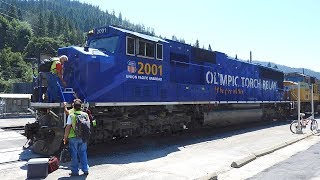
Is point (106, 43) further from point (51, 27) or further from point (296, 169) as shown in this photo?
point (51, 27)

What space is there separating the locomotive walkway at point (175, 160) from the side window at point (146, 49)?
3.11 meters

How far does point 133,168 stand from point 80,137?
1.66m

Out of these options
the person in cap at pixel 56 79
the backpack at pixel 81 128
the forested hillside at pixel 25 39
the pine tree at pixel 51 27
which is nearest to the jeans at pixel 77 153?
the backpack at pixel 81 128

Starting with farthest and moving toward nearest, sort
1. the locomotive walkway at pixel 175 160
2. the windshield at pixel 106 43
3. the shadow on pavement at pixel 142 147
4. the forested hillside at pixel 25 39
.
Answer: the forested hillside at pixel 25 39
the windshield at pixel 106 43
the shadow on pavement at pixel 142 147
the locomotive walkway at pixel 175 160

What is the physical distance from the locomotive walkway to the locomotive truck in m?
0.88

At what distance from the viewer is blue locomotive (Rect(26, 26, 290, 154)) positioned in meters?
10.3

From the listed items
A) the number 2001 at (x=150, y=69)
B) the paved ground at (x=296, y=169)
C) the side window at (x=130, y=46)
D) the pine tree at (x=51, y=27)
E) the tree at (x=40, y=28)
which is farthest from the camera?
the pine tree at (x=51, y=27)

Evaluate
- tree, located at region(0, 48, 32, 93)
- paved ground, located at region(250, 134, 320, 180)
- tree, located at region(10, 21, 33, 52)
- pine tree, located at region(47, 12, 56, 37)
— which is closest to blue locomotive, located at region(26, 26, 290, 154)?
paved ground, located at region(250, 134, 320, 180)

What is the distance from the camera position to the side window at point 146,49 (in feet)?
38.8

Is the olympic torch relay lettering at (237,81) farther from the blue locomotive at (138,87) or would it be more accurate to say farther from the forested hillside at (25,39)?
the forested hillside at (25,39)

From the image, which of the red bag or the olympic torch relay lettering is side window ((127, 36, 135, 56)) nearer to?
the red bag

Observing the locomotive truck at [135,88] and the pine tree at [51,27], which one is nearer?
the locomotive truck at [135,88]

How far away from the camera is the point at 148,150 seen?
38.6 ft

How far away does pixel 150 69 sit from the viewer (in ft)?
40.2
